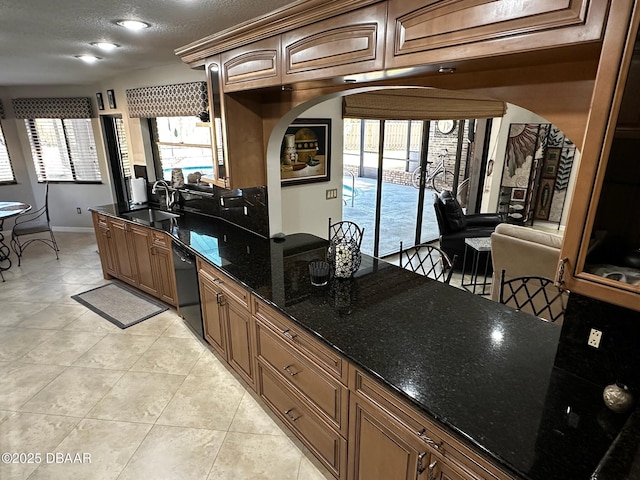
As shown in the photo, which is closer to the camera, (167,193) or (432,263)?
(432,263)

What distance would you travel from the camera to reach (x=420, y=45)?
1.32 m

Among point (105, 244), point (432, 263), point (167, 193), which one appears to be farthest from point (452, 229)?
point (105, 244)

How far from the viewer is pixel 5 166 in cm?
608

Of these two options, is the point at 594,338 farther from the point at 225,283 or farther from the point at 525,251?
the point at 225,283

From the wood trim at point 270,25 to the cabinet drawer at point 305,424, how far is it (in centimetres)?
193

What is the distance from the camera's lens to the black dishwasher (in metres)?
3.03

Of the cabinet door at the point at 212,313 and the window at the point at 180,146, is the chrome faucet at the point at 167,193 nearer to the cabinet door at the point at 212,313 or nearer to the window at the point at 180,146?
the window at the point at 180,146

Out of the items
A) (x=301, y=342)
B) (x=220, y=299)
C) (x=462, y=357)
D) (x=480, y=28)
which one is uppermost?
(x=480, y=28)

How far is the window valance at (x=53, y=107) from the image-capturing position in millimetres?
5558

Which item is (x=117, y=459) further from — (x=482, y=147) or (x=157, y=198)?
(x=482, y=147)

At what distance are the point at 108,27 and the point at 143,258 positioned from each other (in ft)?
7.29

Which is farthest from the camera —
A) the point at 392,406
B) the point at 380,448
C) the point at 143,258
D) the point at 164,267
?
the point at 143,258

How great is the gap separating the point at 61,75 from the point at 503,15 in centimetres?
532

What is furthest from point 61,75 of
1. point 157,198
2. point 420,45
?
point 420,45
